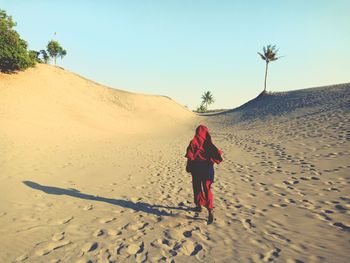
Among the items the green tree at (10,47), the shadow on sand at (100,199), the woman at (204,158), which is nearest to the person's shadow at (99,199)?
the shadow on sand at (100,199)

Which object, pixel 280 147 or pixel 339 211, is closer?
pixel 339 211

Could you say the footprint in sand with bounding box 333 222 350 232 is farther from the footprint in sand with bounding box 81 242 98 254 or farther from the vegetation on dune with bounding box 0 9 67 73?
the vegetation on dune with bounding box 0 9 67 73

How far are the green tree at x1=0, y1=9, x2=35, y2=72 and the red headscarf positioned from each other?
26896 mm

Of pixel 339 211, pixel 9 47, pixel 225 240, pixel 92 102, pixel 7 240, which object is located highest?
pixel 9 47

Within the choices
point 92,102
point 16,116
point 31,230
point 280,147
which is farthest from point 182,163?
point 92,102

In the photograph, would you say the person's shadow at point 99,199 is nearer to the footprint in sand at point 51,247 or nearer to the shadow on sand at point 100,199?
the shadow on sand at point 100,199

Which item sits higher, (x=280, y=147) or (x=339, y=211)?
(x=280, y=147)

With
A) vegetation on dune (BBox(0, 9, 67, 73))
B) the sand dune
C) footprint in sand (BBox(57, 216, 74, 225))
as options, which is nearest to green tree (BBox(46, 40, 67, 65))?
the sand dune

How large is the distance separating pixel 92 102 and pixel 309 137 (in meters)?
29.2

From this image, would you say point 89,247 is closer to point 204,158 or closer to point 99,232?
point 99,232

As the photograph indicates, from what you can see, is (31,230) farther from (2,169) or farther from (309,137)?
(309,137)

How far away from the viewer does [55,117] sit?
24078mm

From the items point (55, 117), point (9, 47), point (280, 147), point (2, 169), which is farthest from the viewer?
point (9, 47)

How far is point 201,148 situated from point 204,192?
0.98 m
